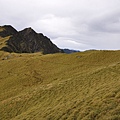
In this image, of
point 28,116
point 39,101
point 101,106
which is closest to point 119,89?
point 101,106

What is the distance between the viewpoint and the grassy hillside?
21.6m

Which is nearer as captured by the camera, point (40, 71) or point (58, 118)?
point (58, 118)

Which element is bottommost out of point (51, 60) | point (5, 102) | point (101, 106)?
point (5, 102)

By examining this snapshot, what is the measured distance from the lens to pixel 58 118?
21.6m

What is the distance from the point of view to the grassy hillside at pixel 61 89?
21.6 meters

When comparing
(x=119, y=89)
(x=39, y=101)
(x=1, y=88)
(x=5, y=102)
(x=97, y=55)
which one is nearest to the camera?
(x=119, y=89)

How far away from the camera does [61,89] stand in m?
34.2

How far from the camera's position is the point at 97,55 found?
2352 inches

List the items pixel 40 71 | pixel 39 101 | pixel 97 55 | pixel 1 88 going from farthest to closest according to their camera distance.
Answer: pixel 97 55, pixel 40 71, pixel 1 88, pixel 39 101

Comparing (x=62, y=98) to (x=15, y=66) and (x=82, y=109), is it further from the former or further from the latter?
(x=15, y=66)

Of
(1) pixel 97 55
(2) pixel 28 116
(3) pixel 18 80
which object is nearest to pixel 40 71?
(3) pixel 18 80

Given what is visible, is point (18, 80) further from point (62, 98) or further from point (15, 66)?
point (62, 98)

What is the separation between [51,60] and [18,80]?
1620 cm

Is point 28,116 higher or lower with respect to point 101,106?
lower
